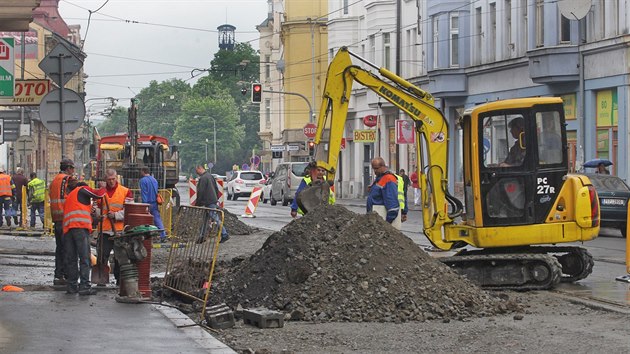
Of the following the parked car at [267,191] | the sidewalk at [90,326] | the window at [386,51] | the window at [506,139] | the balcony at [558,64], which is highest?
the window at [386,51]

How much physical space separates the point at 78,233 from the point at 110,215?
2.14 feet

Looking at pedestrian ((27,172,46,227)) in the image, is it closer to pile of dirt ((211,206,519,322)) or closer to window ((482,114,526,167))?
window ((482,114,526,167))

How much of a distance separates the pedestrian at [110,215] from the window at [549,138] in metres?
5.78

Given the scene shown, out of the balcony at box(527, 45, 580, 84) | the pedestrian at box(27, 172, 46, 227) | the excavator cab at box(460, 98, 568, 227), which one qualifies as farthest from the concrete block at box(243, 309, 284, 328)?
the balcony at box(527, 45, 580, 84)

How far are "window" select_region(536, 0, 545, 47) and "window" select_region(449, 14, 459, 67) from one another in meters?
8.58

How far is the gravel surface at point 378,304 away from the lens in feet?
38.7

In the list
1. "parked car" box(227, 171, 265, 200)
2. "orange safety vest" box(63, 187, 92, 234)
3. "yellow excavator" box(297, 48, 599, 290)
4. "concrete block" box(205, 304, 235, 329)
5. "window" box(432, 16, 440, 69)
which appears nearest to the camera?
"concrete block" box(205, 304, 235, 329)

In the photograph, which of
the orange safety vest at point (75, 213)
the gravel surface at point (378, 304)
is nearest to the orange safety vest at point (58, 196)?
the orange safety vest at point (75, 213)

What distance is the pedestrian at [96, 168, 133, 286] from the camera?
1639cm

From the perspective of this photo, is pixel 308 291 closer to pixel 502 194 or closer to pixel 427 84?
pixel 502 194

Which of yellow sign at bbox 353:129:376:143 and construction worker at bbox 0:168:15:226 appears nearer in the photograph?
construction worker at bbox 0:168:15:226

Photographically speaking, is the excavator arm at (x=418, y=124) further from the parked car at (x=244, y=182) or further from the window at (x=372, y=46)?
the parked car at (x=244, y=182)

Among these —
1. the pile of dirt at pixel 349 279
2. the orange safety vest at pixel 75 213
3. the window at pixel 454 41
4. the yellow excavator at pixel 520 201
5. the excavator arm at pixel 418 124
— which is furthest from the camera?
the window at pixel 454 41

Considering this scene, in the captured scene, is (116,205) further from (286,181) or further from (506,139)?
(286,181)
